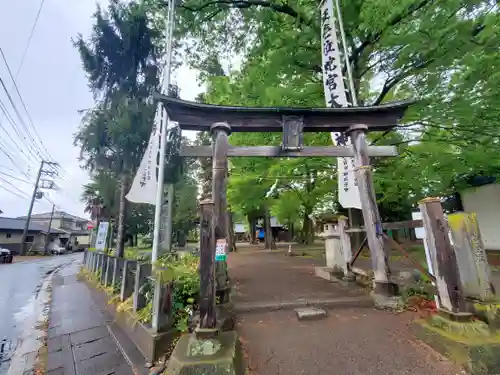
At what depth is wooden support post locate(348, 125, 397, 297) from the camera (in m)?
4.79

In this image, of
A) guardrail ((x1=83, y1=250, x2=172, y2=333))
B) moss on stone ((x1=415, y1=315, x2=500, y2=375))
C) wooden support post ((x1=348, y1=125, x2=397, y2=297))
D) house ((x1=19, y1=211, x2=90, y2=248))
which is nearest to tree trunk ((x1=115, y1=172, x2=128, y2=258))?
guardrail ((x1=83, y1=250, x2=172, y2=333))

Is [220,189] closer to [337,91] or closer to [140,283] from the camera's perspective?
[140,283]

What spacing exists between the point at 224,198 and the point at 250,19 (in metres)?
7.13

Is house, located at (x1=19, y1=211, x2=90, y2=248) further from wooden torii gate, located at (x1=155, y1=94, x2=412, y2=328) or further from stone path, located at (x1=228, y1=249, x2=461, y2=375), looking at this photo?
stone path, located at (x1=228, y1=249, x2=461, y2=375)

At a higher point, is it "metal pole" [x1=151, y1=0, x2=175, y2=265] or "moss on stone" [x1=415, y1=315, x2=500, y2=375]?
"metal pole" [x1=151, y1=0, x2=175, y2=265]

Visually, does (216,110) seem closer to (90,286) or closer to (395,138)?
(395,138)

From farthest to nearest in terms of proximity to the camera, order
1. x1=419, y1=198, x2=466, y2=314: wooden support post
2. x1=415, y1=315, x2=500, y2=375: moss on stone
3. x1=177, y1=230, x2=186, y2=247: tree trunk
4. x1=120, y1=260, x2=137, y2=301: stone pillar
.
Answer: x1=177, y1=230, x2=186, y2=247: tree trunk
x1=120, y1=260, x2=137, y2=301: stone pillar
x1=419, y1=198, x2=466, y2=314: wooden support post
x1=415, y1=315, x2=500, y2=375: moss on stone

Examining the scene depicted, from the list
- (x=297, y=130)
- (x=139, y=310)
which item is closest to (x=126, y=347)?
(x=139, y=310)

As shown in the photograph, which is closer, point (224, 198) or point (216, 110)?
point (224, 198)

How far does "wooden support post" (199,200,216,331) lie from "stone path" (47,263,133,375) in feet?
5.00

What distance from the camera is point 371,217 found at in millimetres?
4965

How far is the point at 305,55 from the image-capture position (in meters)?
7.56

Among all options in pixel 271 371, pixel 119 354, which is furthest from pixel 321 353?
pixel 119 354

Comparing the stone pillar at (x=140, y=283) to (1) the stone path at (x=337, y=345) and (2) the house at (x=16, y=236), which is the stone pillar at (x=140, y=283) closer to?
(1) the stone path at (x=337, y=345)
